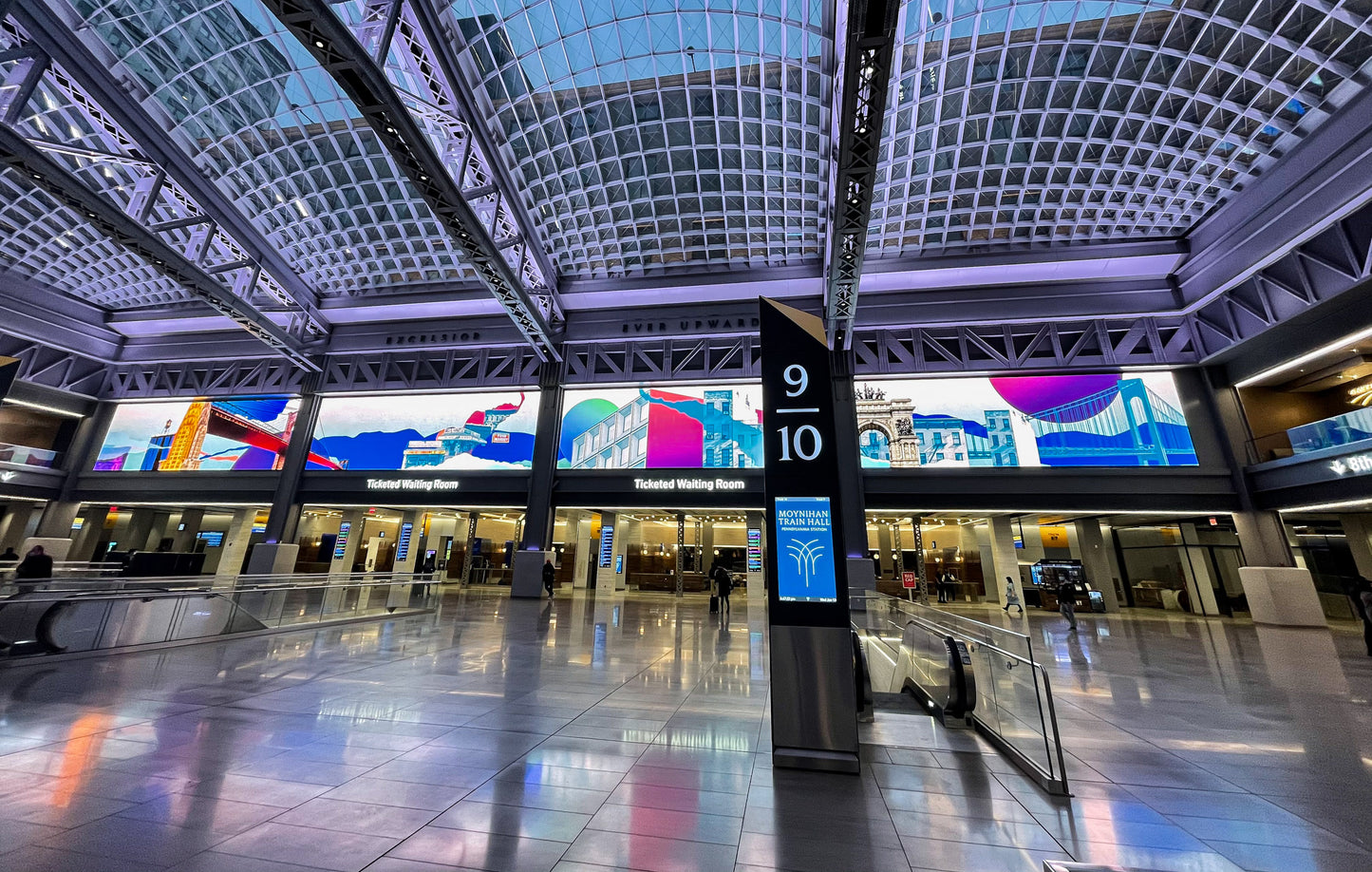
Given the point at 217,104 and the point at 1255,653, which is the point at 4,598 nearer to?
the point at 217,104

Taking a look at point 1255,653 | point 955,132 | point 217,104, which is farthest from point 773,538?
point 217,104

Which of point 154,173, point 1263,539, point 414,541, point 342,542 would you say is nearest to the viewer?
point 154,173

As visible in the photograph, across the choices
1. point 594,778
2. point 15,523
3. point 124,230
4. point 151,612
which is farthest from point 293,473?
point 594,778

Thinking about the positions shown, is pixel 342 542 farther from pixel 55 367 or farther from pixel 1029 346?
pixel 1029 346

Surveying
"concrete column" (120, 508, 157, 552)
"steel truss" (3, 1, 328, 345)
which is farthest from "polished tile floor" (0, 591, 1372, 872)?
"concrete column" (120, 508, 157, 552)

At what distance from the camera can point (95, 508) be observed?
31.0 meters

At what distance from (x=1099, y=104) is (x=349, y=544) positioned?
37.2m

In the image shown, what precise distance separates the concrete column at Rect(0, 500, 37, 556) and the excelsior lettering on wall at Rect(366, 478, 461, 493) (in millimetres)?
21130

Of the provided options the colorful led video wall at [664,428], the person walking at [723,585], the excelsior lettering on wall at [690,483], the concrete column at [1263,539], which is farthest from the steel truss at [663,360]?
the concrete column at [1263,539]

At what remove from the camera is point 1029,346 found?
21797mm

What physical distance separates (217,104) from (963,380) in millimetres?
30146

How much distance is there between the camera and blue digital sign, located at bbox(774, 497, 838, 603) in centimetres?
495

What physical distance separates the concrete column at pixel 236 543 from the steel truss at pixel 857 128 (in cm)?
3404

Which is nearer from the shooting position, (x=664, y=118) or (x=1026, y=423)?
(x=664, y=118)
